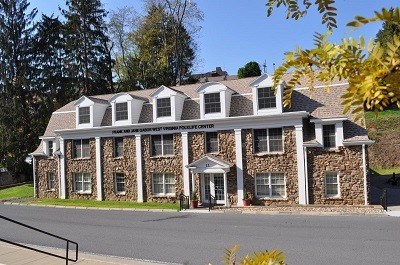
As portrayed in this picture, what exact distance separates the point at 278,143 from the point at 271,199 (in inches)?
146

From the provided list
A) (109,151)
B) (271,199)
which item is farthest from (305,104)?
(109,151)

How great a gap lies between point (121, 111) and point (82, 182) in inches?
287

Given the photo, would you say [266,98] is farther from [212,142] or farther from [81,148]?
[81,148]

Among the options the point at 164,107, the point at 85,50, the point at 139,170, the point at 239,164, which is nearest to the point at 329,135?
the point at 239,164

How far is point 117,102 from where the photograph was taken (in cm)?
3119

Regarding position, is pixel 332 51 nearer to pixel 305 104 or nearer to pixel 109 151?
pixel 305 104

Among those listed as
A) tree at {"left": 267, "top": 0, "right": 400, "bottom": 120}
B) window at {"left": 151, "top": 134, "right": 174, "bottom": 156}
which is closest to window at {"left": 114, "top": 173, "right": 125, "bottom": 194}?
window at {"left": 151, "top": 134, "right": 174, "bottom": 156}

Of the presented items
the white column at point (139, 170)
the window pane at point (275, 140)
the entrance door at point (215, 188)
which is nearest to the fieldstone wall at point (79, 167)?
the white column at point (139, 170)

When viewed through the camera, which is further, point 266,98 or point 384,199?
point 266,98

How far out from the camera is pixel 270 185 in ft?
85.3

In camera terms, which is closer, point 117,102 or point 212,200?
point 212,200

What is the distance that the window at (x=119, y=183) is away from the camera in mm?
31250

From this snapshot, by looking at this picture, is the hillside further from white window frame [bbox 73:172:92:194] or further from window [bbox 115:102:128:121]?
white window frame [bbox 73:172:92:194]

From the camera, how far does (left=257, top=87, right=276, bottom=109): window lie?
25.9 m
